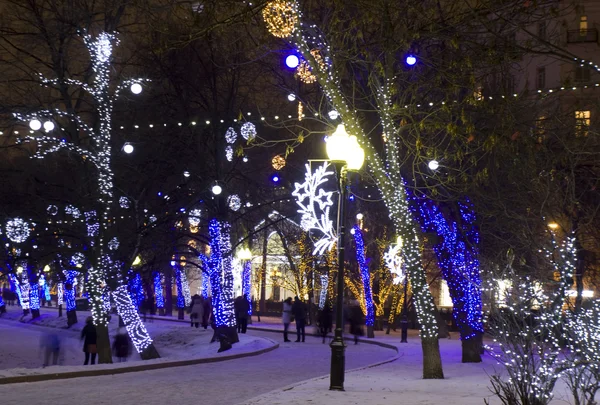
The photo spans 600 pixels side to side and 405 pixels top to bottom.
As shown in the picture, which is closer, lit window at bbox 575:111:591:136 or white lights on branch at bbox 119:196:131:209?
lit window at bbox 575:111:591:136

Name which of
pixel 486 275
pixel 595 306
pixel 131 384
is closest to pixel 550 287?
pixel 486 275

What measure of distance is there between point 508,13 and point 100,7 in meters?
16.3

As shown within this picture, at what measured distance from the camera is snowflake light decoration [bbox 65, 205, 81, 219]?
27141 millimetres

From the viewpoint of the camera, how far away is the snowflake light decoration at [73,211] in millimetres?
27141

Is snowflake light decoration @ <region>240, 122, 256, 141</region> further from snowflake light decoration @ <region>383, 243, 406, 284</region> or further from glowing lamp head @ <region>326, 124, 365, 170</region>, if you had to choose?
glowing lamp head @ <region>326, 124, 365, 170</region>

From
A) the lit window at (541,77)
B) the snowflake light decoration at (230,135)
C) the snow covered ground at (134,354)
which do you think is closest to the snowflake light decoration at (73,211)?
the snow covered ground at (134,354)

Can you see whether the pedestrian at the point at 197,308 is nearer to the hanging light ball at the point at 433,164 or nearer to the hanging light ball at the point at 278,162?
the hanging light ball at the point at 278,162

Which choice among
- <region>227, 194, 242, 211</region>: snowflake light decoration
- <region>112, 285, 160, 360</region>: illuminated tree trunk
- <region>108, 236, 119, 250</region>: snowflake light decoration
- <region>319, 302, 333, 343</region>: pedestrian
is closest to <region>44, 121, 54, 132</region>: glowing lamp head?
<region>108, 236, 119, 250</region>: snowflake light decoration

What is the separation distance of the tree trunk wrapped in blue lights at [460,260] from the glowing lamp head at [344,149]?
7.10 meters

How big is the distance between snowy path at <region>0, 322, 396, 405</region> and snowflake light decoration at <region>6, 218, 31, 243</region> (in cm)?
700

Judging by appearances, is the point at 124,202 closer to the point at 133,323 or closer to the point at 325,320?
the point at 133,323

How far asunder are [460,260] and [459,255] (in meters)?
0.24

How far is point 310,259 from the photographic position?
47.8 meters

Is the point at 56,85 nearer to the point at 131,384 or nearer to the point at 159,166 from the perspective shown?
the point at 159,166
